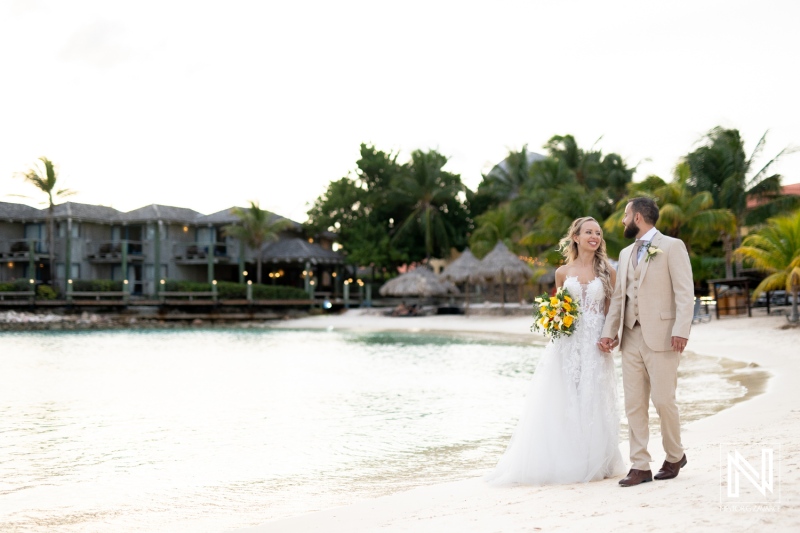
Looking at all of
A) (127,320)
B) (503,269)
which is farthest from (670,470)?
(127,320)

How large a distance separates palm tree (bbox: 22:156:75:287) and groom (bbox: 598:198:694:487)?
130 feet

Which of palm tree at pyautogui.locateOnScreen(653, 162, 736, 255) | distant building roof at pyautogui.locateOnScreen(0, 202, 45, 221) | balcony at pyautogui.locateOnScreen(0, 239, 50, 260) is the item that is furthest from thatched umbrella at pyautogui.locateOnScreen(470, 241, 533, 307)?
distant building roof at pyautogui.locateOnScreen(0, 202, 45, 221)

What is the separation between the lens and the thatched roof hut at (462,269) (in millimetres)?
34931

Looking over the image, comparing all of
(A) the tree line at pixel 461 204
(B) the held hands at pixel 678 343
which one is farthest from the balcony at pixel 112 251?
(B) the held hands at pixel 678 343

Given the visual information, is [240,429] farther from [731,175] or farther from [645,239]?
[731,175]

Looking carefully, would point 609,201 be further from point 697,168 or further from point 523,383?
point 523,383

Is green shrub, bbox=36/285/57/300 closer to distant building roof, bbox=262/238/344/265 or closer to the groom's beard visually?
distant building roof, bbox=262/238/344/265

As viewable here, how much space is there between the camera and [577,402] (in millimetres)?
4840

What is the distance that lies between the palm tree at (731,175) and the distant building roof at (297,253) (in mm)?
20217

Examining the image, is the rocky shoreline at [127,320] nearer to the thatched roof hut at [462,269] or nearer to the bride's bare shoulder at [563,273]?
the thatched roof hut at [462,269]

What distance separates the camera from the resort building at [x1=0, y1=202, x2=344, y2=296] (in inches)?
1563

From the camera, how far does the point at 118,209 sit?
1700 inches

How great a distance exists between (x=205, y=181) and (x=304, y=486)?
40.2 metres

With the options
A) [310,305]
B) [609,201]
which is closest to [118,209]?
[310,305]
